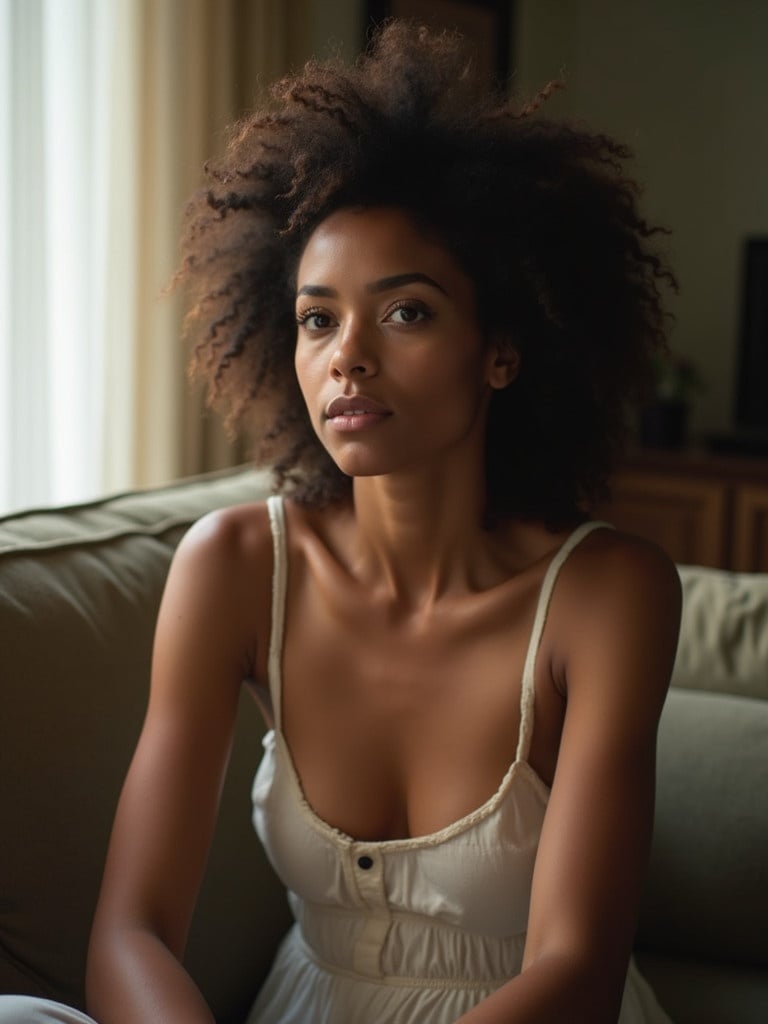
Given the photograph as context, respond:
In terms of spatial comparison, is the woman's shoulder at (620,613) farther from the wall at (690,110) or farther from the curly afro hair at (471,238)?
the wall at (690,110)

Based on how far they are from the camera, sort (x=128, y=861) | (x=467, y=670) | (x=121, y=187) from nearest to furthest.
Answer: (x=128, y=861)
(x=467, y=670)
(x=121, y=187)

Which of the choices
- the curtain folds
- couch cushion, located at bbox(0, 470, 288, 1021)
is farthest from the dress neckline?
the curtain folds

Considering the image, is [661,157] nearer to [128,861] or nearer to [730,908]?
[730,908]

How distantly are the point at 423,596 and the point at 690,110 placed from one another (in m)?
3.85

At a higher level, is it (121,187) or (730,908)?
(121,187)

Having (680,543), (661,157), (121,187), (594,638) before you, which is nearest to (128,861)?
(594,638)

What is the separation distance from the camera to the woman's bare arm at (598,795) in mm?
1046

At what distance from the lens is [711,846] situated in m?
1.49

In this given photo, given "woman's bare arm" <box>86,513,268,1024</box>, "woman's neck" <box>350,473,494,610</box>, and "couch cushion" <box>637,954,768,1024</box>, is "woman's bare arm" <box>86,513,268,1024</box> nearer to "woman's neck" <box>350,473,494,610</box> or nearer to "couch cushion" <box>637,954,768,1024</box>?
"woman's neck" <box>350,473,494,610</box>

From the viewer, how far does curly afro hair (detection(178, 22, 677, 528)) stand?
1.22 metres

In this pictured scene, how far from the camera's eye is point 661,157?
471 centimetres

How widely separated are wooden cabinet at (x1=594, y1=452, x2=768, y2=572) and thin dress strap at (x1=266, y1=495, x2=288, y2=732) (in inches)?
100

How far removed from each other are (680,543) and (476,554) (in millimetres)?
2812

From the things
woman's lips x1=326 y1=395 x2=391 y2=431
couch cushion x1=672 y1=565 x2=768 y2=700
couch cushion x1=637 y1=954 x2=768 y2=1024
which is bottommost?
couch cushion x1=637 y1=954 x2=768 y2=1024
